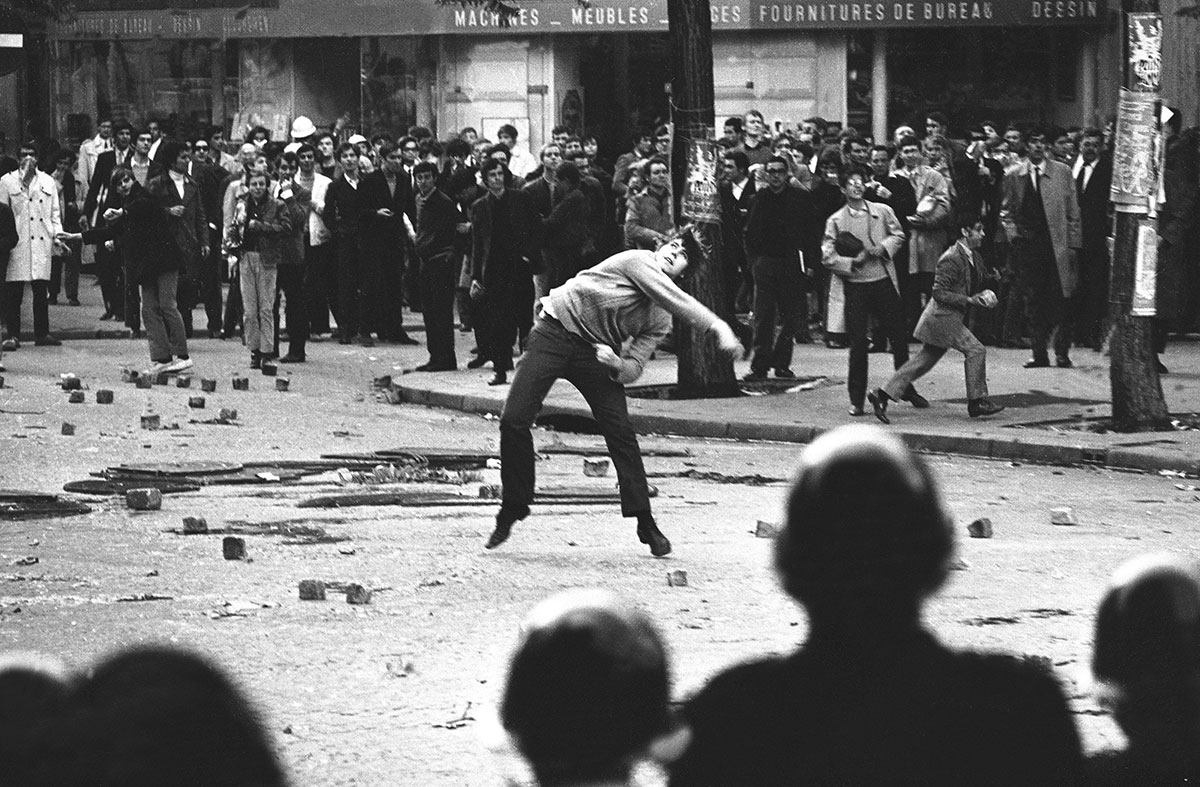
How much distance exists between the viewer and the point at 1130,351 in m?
13.4

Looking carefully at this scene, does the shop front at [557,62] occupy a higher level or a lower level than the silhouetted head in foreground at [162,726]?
higher

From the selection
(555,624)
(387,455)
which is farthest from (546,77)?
(555,624)

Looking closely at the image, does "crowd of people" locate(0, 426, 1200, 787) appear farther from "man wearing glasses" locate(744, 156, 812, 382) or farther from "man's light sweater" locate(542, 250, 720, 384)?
"man wearing glasses" locate(744, 156, 812, 382)

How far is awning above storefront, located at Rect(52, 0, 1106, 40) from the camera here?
2955 centimetres

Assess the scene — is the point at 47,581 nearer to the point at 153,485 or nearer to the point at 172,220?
the point at 153,485

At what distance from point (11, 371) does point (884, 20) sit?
53.1ft

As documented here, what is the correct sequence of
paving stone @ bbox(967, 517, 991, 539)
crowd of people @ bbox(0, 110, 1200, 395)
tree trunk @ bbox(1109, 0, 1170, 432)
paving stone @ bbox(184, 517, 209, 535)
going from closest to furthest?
paving stone @ bbox(967, 517, 991, 539) → paving stone @ bbox(184, 517, 209, 535) → tree trunk @ bbox(1109, 0, 1170, 432) → crowd of people @ bbox(0, 110, 1200, 395)

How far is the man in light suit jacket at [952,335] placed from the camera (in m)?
14.2

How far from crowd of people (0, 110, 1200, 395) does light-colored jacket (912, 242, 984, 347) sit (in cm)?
2

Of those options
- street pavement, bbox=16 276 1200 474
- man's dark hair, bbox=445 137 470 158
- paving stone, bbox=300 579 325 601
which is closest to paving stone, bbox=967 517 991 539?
street pavement, bbox=16 276 1200 474

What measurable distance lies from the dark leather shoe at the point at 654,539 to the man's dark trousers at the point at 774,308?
299 inches

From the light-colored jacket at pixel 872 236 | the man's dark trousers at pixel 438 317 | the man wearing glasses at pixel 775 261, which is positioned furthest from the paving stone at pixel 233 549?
the man's dark trousers at pixel 438 317

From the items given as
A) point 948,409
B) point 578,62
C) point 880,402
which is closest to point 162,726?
point 880,402

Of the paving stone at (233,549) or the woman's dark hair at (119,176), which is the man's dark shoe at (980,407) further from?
the woman's dark hair at (119,176)
